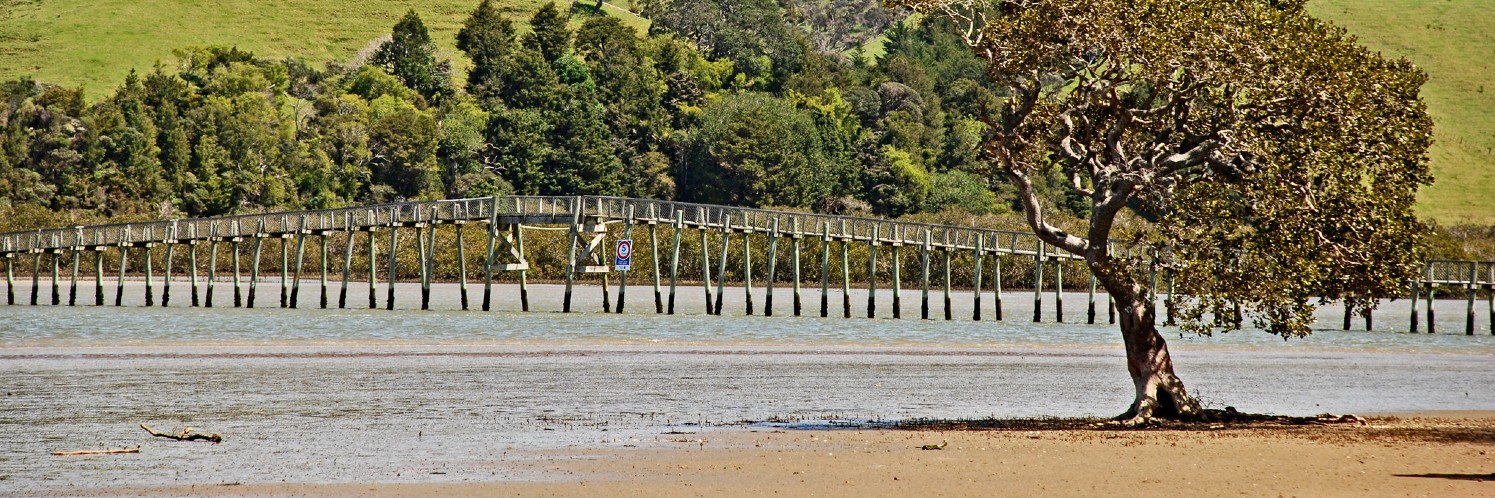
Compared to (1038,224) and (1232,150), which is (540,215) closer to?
(1038,224)

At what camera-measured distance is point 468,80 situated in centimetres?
16100

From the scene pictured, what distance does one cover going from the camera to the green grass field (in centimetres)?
15138

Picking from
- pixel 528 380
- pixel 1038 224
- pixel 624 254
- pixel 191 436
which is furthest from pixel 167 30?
pixel 1038 224

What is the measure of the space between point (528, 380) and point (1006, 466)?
49.8ft

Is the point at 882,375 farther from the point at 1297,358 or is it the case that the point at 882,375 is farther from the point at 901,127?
the point at 901,127

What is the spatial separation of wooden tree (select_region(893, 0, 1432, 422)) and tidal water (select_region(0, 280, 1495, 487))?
3.78 m

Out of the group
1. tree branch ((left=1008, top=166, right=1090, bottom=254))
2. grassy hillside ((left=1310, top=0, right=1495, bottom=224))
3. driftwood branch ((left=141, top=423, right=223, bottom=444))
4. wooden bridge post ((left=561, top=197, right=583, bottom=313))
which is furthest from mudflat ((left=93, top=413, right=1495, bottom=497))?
grassy hillside ((left=1310, top=0, right=1495, bottom=224))

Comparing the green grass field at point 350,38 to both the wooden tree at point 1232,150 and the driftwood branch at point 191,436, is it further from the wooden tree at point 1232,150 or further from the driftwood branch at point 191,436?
the driftwood branch at point 191,436

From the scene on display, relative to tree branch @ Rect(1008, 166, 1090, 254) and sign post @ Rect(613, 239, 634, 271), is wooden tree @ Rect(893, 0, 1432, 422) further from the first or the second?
sign post @ Rect(613, 239, 634, 271)

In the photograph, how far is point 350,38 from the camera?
178750 millimetres

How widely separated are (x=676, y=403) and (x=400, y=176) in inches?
4107

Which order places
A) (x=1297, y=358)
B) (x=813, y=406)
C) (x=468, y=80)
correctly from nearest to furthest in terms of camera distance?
(x=813, y=406) → (x=1297, y=358) → (x=468, y=80)

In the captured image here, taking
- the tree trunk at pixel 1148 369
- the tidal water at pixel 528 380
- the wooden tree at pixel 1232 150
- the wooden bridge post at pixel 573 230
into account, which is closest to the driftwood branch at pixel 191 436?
the tidal water at pixel 528 380

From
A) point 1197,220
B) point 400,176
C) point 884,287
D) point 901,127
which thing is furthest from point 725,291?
point 1197,220
